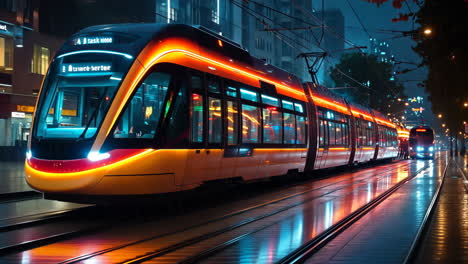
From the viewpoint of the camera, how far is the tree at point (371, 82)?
305ft

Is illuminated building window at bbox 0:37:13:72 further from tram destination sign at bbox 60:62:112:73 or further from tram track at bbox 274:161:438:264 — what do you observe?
tram track at bbox 274:161:438:264

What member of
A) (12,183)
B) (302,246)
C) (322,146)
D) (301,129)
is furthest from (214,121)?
(322,146)

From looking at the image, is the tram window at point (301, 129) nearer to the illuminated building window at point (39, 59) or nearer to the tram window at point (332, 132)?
the tram window at point (332, 132)

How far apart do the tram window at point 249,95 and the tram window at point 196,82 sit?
106 inches

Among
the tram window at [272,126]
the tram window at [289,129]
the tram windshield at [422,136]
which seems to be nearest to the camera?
the tram window at [272,126]

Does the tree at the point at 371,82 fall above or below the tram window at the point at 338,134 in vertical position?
above

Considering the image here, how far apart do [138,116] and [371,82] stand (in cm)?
8642

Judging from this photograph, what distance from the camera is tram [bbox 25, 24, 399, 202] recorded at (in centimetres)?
1197

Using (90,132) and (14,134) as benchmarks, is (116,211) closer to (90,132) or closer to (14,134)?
(90,132)

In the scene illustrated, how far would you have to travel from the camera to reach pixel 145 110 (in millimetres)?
12492

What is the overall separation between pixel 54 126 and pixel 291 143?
10.3 meters

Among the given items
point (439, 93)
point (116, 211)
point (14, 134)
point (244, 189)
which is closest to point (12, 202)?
point (116, 211)

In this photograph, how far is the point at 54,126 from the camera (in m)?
12.5

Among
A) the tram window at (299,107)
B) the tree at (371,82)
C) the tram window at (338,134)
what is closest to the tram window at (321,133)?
the tram window at (299,107)
